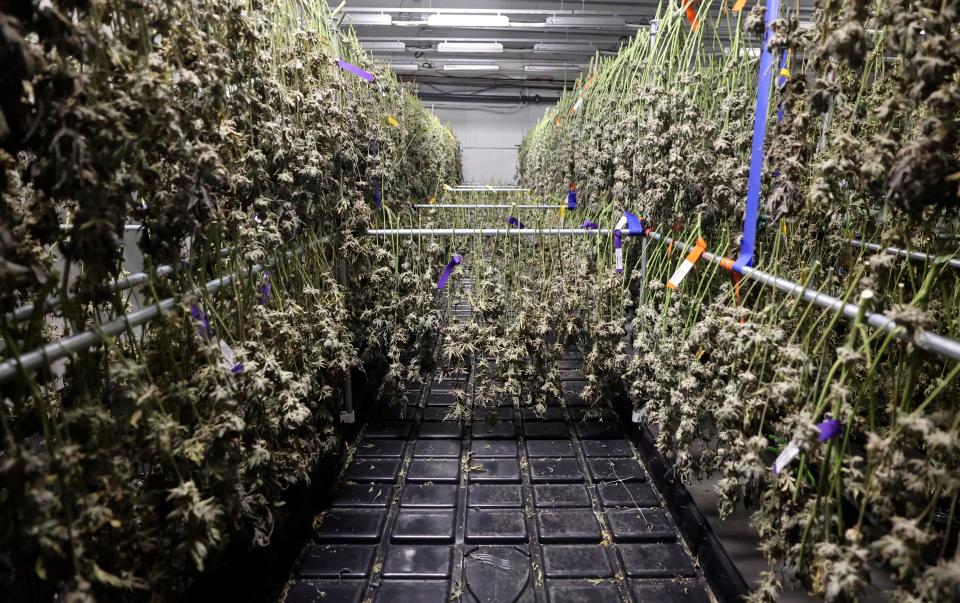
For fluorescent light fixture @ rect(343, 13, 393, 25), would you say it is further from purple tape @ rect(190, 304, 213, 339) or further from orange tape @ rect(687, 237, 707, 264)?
purple tape @ rect(190, 304, 213, 339)

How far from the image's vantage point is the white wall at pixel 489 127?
1294 centimetres

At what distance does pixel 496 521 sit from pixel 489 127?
1218 centimetres

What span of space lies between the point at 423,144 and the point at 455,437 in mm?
3288

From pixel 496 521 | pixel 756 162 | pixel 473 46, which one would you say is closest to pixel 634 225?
pixel 756 162

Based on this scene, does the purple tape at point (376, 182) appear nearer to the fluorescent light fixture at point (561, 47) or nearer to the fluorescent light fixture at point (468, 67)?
the fluorescent light fixture at point (561, 47)

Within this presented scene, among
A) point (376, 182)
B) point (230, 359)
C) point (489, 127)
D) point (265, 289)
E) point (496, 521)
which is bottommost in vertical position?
point (496, 521)

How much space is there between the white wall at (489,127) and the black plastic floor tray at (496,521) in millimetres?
10758

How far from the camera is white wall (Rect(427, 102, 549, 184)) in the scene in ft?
42.4

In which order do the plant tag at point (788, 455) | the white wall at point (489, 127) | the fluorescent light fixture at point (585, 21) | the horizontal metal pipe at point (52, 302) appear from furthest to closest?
1. the white wall at point (489, 127)
2. the fluorescent light fixture at point (585, 21)
3. the plant tag at point (788, 455)
4. the horizontal metal pipe at point (52, 302)

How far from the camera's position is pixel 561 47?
8273mm

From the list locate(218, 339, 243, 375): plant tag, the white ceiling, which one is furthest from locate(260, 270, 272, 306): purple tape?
the white ceiling

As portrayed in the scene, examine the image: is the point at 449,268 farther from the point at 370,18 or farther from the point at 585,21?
the point at 585,21

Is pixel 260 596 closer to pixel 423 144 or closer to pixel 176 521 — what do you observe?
pixel 176 521

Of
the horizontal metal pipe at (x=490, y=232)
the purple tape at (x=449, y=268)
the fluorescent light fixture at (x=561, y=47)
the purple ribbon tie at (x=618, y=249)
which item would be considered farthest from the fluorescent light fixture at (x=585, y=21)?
the purple tape at (x=449, y=268)
